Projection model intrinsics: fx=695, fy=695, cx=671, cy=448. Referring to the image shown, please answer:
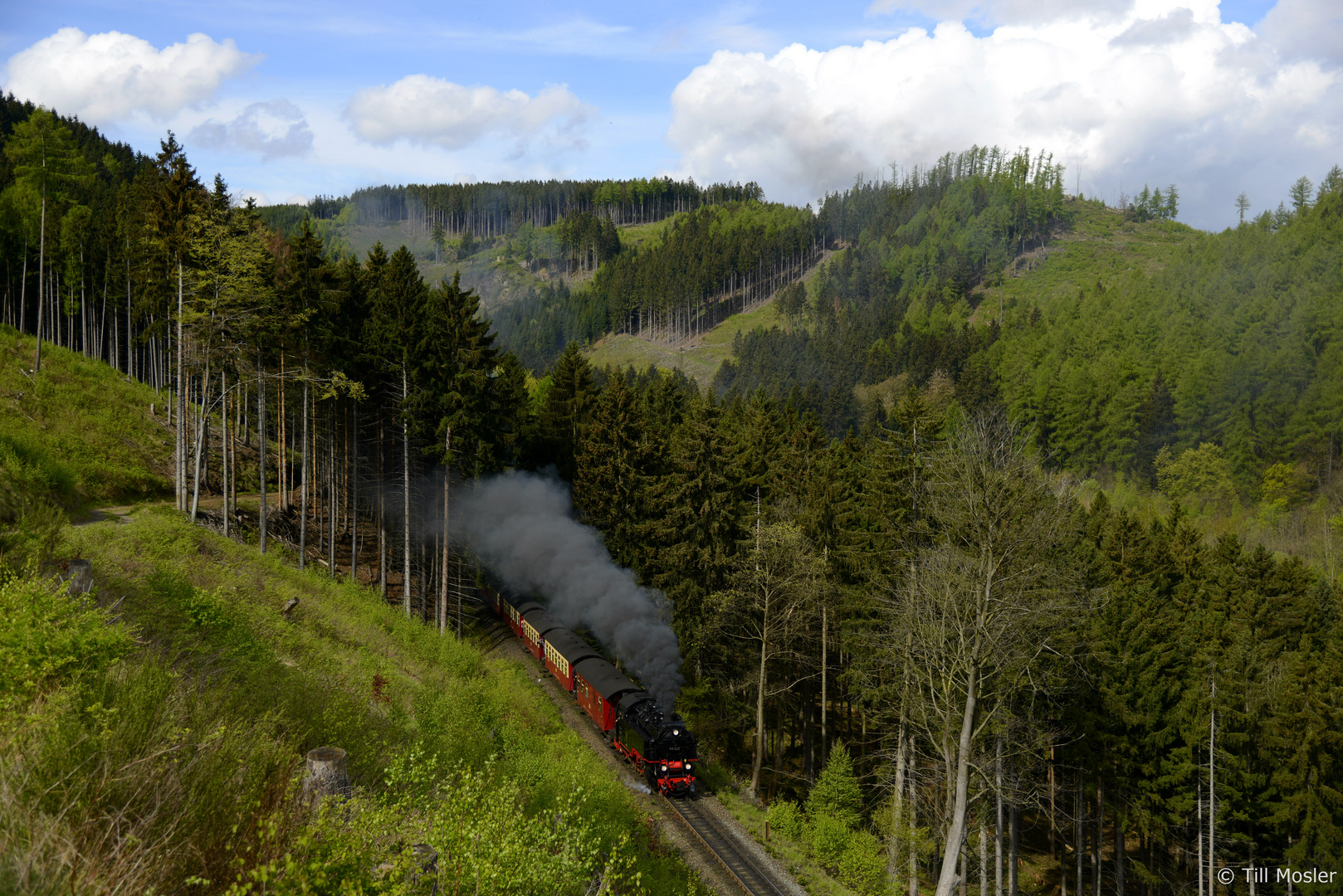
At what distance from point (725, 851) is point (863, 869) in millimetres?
4832

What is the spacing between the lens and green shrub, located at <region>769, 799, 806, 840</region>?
2383 centimetres

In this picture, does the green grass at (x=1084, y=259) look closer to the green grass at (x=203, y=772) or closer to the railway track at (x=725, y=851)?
the railway track at (x=725, y=851)

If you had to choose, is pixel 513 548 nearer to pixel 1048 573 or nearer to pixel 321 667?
pixel 321 667

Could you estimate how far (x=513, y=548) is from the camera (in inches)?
1373

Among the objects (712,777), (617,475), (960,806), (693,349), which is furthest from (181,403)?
(693,349)

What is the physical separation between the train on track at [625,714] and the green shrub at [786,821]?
305 centimetres

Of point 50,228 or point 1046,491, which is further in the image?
point 50,228

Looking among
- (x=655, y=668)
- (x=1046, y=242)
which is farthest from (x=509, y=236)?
(x=655, y=668)

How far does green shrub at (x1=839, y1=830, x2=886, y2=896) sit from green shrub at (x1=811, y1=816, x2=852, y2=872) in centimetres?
22

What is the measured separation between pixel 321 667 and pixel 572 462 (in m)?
25.0

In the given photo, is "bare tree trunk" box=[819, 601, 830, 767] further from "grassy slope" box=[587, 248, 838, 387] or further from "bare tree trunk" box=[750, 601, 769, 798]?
"grassy slope" box=[587, 248, 838, 387]

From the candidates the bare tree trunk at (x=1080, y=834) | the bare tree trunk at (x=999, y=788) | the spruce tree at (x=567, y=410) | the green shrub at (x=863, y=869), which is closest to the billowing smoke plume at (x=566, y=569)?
the spruce tree at (x=567, y=410)

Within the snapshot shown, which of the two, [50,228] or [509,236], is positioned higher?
[509,236]

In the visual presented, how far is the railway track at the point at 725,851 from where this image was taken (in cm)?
1975
